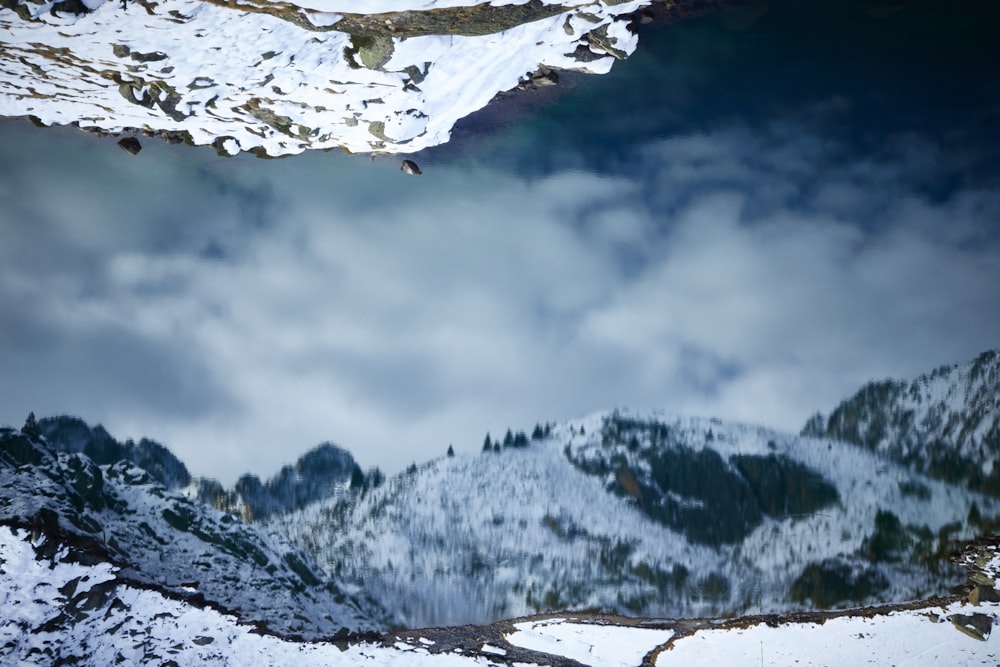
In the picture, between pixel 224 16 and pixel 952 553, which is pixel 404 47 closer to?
pixel 224 16

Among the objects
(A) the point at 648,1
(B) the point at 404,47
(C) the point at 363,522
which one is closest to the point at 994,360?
(A) the point at 648,1

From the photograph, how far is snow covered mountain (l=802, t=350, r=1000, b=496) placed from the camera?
298 inches

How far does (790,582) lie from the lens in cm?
881

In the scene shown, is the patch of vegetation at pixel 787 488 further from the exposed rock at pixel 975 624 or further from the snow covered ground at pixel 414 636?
the exposed rock at pixel 975 624

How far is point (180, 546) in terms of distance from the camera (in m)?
10.3

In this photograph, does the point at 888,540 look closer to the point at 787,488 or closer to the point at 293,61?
the point at 787,488

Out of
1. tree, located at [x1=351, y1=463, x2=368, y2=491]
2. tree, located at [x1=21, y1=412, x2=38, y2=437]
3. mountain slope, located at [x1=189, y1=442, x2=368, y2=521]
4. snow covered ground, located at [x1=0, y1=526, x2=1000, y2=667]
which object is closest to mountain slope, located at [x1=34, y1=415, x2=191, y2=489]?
tree, located at [x1=21, y1=412, x2=38, y2=437]

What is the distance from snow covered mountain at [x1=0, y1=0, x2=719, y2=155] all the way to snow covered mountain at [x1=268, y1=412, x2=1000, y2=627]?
6.69 meters

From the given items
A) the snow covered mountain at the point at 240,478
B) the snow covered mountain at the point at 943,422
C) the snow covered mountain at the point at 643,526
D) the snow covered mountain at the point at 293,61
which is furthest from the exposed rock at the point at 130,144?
the snow covered mountain at the point at 943,422

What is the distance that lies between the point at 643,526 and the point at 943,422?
5.30m

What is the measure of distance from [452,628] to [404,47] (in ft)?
35.4

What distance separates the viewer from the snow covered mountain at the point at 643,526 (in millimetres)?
8250

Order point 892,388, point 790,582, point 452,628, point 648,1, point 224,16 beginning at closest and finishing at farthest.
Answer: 1. point 224,16
2. point 648,1
3. point 892,388
4. point 790,582
5. point 452,628

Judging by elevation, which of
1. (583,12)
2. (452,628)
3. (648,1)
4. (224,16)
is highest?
(648,1)
